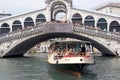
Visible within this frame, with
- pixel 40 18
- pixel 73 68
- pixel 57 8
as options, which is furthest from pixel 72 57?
pixel 57 8

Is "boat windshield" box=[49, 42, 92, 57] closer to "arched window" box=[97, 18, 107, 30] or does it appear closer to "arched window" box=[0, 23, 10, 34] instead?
"arched window" box=[97, 18, 107, 30]

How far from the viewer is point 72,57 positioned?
23.5 m

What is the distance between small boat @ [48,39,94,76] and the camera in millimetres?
23359

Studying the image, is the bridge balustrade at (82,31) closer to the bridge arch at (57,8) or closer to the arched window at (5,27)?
the bridge arch at (57,8)

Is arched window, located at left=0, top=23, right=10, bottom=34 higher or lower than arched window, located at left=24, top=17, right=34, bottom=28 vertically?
lower

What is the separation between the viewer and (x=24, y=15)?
4462 centimetres

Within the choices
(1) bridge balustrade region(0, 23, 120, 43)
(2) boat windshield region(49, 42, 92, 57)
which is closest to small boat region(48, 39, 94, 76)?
(2) boat windshield region(49, 42, 92, 57)

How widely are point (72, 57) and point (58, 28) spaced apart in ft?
54.3

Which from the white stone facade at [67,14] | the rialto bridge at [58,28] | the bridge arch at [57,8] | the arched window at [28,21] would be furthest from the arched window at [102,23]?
the arched window at [28,21]

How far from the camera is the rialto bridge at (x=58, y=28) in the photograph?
129 feet

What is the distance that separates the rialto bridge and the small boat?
12.7 meters

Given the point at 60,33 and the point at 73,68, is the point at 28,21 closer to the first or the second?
the point at 60,33

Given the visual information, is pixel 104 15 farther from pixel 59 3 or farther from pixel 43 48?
pixel 43 48

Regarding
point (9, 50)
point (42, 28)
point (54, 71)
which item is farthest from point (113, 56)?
point (54, 71)
